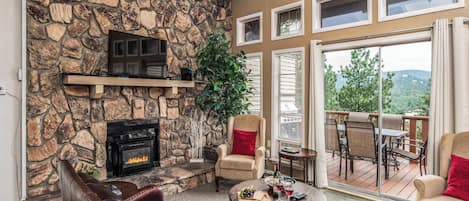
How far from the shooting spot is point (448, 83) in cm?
302

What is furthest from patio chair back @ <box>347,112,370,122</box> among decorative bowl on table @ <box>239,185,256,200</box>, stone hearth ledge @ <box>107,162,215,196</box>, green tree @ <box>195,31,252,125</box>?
stone hearth ledge @ <box>107,162,215,196</box>

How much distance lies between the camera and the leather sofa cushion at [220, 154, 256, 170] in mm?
3898

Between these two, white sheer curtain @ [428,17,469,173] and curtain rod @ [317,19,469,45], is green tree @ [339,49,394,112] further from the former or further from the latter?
white sheer curtain @ [428,17,469,173]

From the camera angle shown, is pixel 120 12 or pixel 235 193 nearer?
pixel 235 193

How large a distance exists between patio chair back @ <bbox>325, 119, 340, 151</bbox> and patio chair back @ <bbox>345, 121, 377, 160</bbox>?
17cm

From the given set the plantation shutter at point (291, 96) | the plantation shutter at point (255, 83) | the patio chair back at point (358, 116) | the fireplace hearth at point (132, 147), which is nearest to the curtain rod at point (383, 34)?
the plantation shutter at point (291, 96)

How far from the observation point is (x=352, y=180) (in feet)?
13.4

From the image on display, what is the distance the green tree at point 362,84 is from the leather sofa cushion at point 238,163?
1657 millimetres

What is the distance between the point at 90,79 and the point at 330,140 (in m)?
3.58

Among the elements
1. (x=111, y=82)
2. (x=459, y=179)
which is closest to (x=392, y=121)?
(x=459, y=179)
